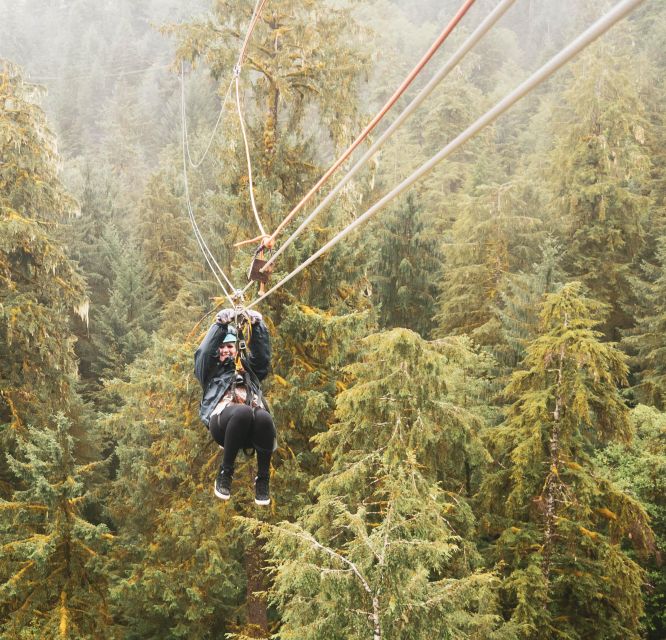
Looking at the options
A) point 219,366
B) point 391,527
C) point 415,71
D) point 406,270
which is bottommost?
point 391,527

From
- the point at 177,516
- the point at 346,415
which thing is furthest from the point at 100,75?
the point at 346,415

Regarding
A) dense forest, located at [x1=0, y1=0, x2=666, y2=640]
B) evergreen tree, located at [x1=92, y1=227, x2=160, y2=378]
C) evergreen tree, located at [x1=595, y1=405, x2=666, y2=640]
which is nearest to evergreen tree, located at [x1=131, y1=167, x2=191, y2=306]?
evergreen tree, located at [x1=92, y1=227, x2=160, y2=378]

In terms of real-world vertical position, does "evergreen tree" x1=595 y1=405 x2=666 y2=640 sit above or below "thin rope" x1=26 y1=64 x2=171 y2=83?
below

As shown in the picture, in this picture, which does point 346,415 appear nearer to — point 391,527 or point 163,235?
point 391,527

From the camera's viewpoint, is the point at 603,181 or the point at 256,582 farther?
the point at 603,181

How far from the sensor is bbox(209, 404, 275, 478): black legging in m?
5.05

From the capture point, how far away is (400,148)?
102 ft

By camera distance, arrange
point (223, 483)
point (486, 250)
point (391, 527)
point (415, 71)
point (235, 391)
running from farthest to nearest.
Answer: point (486, 250)
point (391, 527)
point (223, 483)
point (235, 391)
point (415, 71)

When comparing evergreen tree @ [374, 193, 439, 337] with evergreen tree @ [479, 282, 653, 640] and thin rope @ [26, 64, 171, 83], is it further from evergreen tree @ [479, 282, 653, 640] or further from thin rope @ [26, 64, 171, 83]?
thin rope @ [26, 64, 171, 83]

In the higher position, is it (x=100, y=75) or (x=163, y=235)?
(x=100, y=75)

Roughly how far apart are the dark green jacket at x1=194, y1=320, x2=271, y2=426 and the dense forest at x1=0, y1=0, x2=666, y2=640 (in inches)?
77.9

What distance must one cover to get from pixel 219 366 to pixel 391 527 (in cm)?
248

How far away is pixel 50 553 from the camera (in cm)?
974

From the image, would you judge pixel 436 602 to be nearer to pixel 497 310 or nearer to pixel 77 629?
pixel 77 629
